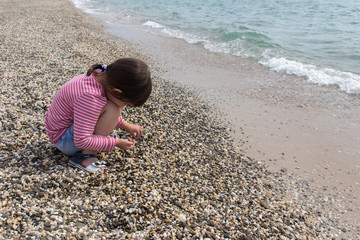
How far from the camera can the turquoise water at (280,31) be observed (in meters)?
10.1

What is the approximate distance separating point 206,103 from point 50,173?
13.5 ft

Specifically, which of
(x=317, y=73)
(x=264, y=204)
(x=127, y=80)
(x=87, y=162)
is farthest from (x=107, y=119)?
(x=317, y=73)

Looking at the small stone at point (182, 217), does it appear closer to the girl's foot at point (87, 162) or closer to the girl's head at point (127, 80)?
the girl's foot at point (87, 162)

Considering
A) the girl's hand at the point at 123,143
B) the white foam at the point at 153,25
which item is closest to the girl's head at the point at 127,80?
the girl's hand at the point at 123,143

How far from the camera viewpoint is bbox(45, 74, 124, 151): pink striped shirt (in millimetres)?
2691

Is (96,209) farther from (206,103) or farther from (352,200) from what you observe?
(206,103)

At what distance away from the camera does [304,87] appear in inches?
328

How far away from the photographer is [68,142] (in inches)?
122

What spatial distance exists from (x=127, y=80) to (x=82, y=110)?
0.56 meters

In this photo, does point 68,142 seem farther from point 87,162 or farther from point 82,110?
point 82,110

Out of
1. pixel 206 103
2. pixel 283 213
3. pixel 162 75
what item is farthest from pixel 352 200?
pixel 162 75

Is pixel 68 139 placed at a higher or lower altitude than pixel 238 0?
lower

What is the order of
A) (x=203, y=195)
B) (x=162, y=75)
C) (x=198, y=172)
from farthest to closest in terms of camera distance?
(x=162, y=75) < (x=198, y=172) < (x=203, y=195)

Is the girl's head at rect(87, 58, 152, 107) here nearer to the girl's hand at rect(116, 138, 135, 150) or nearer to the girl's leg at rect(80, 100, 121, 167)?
the girl's leg at rect(80, 100, 121, 167)
